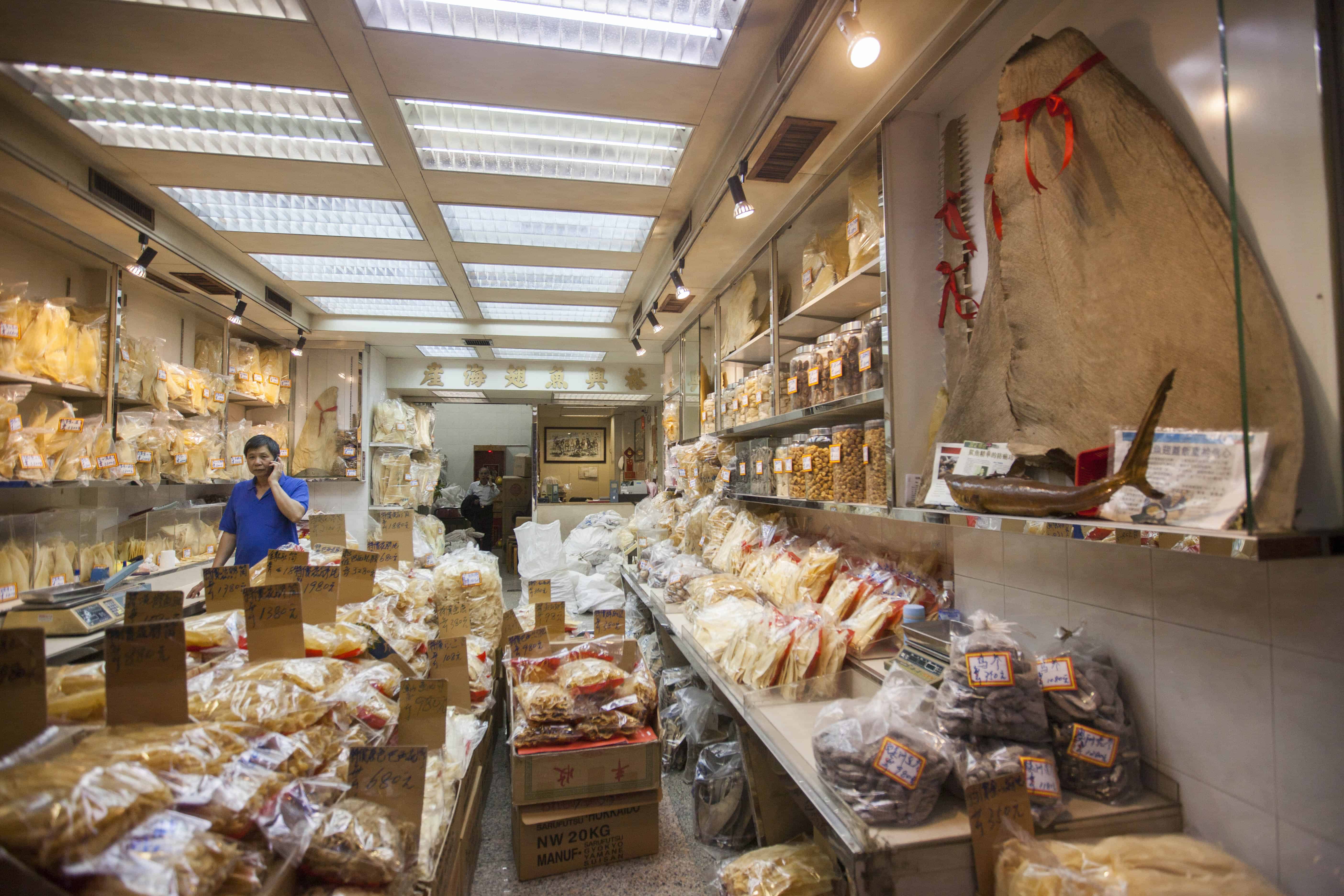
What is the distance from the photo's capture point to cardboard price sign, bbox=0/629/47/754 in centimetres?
84

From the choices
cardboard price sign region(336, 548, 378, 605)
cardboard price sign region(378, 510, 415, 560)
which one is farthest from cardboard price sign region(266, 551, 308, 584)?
cardboard price sign region(378, 510, 415, 560)

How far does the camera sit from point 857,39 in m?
1.61

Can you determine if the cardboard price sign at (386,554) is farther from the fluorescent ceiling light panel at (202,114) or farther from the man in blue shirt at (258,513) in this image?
the fluorescent ceiling light panel at (202,114)

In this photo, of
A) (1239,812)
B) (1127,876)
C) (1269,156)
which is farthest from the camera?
(1239,812)

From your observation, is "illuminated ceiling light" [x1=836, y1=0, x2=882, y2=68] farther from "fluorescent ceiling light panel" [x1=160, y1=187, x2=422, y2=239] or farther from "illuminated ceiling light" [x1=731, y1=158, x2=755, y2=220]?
"fluorescent ceiling light panel" [x1=160, y1=187, x2=422, y2=239]

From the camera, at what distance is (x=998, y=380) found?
1717 mm

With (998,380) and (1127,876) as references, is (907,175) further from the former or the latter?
(1127,876)

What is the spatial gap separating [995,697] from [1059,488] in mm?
488

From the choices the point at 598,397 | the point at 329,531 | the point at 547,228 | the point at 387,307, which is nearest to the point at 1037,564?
the point at 329,531

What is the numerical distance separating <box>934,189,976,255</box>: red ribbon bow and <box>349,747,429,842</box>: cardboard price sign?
7.07ft

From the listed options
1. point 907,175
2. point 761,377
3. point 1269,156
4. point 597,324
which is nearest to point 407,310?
point 597,324

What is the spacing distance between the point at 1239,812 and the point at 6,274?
5.31m

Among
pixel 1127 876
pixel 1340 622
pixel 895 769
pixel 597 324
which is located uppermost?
pixel 597 324

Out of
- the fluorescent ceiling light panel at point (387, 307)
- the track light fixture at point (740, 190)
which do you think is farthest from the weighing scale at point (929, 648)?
the fluorescent ceiling light panel at point (387, 307)
